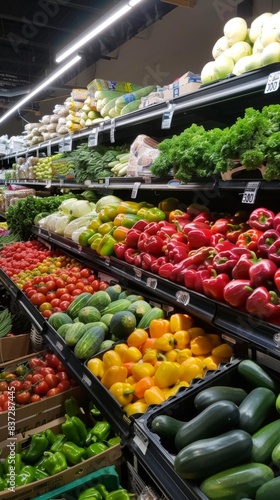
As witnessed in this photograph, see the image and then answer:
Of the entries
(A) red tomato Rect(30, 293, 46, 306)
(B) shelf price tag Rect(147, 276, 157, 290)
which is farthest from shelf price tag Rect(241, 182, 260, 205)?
(A) red tomato Rect(30, 293, 46, 306)

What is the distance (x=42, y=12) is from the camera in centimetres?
779

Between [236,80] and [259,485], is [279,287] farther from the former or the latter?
[236,80]

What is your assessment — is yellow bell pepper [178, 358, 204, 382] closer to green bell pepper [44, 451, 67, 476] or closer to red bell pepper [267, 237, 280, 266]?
red bell pepper [267, 237, 280, 266]

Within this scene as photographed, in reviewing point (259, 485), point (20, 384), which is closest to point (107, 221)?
point (20, 384)

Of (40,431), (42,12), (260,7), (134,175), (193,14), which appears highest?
(42,12)

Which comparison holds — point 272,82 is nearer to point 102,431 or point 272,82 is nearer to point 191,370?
point 191,370

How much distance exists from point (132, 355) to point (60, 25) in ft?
27.9

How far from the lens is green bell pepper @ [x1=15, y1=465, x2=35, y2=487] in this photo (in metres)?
1.81

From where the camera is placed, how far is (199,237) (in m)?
1.92

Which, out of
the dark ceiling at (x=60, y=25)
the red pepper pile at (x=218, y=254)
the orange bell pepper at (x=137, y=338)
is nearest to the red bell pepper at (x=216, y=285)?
the red pepper pile at (x=218, y=254)

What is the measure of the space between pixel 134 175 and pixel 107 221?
0.42m

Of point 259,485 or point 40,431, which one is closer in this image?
point 259,485

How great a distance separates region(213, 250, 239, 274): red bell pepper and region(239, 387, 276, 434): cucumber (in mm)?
467

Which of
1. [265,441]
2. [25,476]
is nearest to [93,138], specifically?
[25,476]
